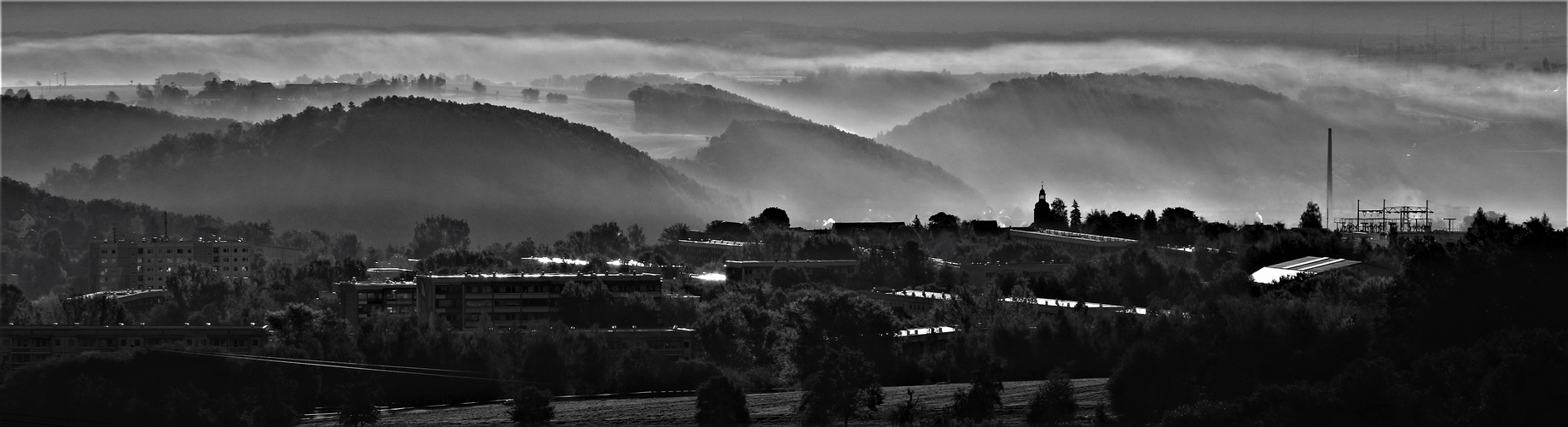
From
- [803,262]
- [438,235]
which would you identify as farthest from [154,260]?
[803,262]

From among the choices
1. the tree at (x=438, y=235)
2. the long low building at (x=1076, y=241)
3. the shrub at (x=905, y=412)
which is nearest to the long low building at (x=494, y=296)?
the shrub at (x=905, y=412)

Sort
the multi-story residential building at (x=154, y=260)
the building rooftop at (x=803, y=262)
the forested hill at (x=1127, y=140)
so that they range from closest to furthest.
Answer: the building rooftop at (x=803, y=262)
the multi-story residential building at (x=154, y=260)
the forested hill at (x=1127, y=140)

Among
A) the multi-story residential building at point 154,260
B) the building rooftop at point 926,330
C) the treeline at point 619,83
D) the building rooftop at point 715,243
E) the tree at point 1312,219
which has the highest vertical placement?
the treeline at point 619,83

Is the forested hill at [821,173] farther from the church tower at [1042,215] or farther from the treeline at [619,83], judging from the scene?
the church tower at [1042,215]

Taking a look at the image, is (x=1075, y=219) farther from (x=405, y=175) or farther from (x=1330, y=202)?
(x=405, y=175)

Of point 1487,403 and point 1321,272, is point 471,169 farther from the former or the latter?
point 1487,403
